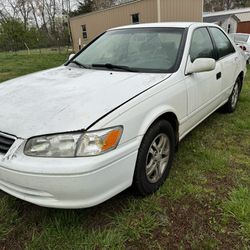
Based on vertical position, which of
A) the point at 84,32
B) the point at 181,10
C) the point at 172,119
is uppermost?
the point at 181,10

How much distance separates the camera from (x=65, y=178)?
1896 millimetres

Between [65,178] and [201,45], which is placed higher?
[201,45]

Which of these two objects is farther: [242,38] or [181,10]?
[181,10]

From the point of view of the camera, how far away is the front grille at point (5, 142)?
205cm

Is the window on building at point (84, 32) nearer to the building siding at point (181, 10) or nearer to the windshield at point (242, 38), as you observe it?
the building siding at point (181, 10)

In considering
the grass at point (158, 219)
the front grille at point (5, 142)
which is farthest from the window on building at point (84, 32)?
the front grille at point (5, 142)

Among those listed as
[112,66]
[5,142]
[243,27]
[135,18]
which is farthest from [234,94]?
[243,27]

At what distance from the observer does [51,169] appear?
6.21ft

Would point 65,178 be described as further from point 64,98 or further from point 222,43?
point 222,43

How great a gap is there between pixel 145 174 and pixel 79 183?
735 millimetres

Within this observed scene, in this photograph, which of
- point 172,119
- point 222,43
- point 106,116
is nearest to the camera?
point 106,116

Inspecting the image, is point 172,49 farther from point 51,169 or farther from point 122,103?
point 51,169

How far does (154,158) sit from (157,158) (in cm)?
6

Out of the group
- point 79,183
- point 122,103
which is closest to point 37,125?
point 79,183
